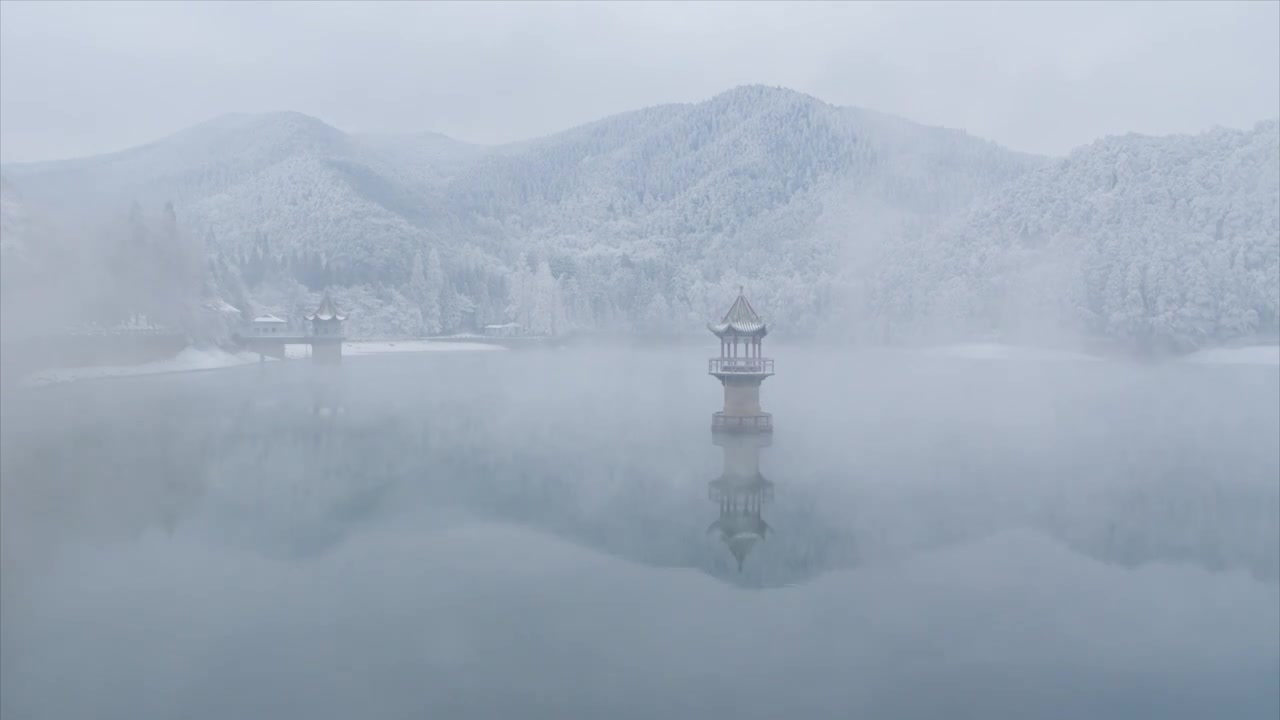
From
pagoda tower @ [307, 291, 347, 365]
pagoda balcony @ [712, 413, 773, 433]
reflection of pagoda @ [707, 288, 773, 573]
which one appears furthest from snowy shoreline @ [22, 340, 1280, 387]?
reflection of pagoda @ [707, 288, 773, 573]

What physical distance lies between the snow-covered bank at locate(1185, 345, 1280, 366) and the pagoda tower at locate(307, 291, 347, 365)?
72.6 m

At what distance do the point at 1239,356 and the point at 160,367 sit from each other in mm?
84135

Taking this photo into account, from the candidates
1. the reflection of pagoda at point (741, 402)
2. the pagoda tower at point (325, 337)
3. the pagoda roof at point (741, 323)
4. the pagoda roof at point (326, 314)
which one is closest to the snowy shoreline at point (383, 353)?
the pagoda tower at point (325, 337)

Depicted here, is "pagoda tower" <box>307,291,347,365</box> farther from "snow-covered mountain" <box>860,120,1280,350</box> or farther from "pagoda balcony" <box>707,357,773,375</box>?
"snow-covered mountain" <box>860,120,1280,350</box>

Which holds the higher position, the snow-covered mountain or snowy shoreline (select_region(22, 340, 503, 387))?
the snow-covered mountain

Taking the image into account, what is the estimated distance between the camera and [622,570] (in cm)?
1834

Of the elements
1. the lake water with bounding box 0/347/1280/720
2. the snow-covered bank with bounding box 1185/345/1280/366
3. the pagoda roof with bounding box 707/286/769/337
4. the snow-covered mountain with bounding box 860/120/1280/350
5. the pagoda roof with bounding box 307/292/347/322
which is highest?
the snow-covered mountain with bounding box 860/120/1280/350

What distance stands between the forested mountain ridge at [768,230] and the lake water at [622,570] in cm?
3332

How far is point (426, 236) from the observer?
133875mm

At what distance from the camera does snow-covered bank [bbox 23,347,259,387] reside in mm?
48650

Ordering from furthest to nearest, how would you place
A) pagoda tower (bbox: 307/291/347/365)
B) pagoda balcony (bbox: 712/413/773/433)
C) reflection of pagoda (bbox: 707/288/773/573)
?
pagoda tower (bbox: 307/291/347/365)
pagoda balcony (bbox: 712/413/773/433)
reflection of pagoda (bbox: 707/288/773/573)

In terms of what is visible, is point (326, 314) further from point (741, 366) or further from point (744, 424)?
point (741, 366)

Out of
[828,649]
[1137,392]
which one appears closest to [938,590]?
[828,649]

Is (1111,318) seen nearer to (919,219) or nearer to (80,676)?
(919,219)
